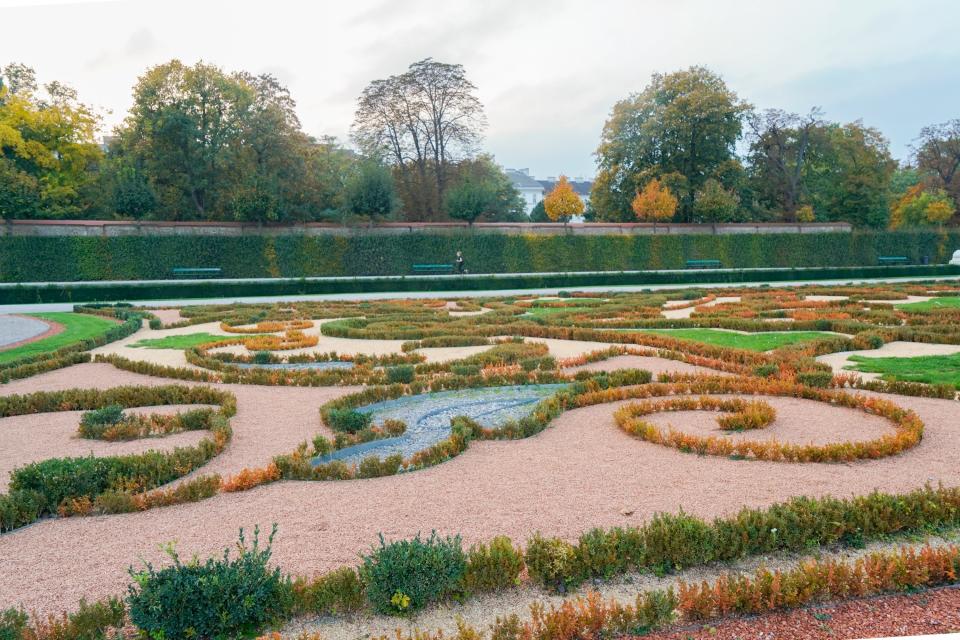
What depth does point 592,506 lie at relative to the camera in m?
3.80

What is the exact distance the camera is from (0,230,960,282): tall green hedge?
24750 mm

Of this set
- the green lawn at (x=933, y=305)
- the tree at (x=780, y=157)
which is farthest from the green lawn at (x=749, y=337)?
the tree at (x=780, y=157)

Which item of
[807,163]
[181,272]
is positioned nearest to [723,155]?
[807,163]

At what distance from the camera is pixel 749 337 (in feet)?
31.4

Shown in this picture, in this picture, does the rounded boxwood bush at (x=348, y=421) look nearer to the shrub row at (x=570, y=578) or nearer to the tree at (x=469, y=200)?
the shrub row at (x=570, y=578)

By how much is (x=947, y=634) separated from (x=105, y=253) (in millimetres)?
27255

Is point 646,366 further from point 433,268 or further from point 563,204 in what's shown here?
point 563,204

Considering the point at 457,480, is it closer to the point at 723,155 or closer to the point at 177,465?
the point at 177,465

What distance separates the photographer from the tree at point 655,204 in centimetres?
3328

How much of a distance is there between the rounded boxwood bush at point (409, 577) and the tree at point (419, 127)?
1374 inches

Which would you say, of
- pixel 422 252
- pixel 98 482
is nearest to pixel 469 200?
pixel 422 252

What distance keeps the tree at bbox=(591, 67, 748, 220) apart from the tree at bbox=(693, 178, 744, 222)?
1680 millimetres

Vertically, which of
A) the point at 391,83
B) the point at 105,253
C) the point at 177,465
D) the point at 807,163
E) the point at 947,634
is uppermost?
the point at 391,83

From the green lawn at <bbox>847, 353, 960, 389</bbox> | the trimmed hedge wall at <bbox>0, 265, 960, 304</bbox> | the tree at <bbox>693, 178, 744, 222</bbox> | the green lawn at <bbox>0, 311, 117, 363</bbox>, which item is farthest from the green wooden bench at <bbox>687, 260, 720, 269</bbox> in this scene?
the green lawn at <bbox>0, 311, 117, 363</bbox>
